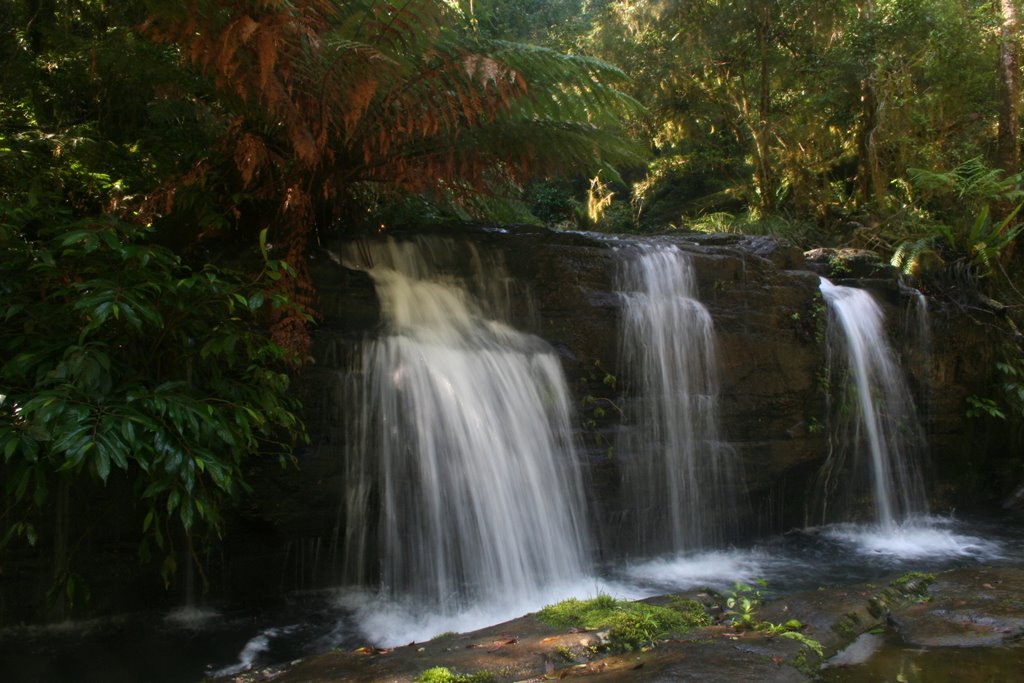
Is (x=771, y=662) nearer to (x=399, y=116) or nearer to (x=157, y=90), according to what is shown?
(x=399, y=116)

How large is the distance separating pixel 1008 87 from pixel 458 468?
30.4ft

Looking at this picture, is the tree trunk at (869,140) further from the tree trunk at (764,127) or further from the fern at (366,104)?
the fern at (366,104)

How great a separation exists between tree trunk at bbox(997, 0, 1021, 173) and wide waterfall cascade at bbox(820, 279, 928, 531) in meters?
4.04

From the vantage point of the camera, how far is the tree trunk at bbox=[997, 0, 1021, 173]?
988cm

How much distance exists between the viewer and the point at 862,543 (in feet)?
22.9

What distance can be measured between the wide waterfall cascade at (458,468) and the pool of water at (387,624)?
229 millimetres

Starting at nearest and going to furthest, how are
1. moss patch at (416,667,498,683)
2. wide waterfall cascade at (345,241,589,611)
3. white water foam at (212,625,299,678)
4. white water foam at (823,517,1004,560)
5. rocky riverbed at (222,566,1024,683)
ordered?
moss patch at (416,667,498,683)
rocky riverbed at (222,566,1024,683)
white water foam at (212,625,299,678)
wide waterfall cascade at (345,241,589,611)
white water foam at (823,517,1004,560)

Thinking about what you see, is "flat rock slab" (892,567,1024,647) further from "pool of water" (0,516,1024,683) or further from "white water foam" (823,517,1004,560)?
"white water foam" (823,517,1004,560)

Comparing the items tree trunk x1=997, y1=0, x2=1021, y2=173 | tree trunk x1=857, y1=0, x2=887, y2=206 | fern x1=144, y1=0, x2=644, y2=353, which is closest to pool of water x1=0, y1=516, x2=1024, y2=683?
fern x1=144, y1=0, x2=644, y2=353

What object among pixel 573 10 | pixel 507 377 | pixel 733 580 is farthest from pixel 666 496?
pixel 573 10

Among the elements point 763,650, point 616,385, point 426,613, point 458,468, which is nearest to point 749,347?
point 616,385

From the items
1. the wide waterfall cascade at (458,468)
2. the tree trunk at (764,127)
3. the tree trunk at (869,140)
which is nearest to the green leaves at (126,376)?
the wide waterfall cascade at (458,468)

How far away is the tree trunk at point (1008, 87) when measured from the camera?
9883 millimetres

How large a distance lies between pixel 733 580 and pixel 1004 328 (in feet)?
17.8
